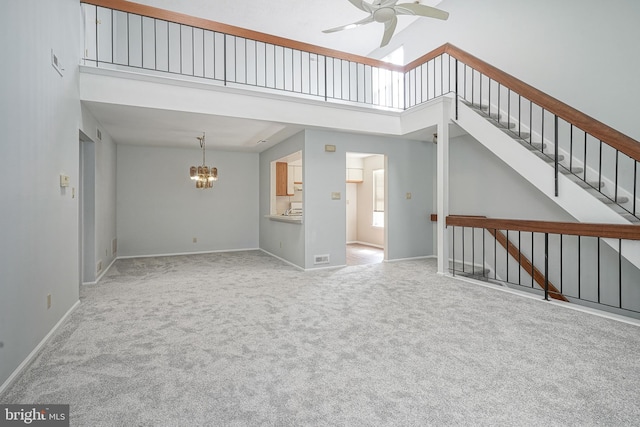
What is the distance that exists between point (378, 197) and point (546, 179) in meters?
5.38

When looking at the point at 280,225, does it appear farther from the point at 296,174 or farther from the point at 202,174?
the point at 296,174

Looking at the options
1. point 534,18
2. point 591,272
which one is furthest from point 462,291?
point 534,18

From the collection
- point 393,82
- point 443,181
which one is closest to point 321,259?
point 443,181

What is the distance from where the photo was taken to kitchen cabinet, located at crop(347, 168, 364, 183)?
9.36 metres

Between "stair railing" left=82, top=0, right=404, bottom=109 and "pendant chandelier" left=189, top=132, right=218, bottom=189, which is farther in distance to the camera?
"pendant chandelier" left=189, top=132, right=218, bottom=189

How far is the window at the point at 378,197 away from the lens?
9133 mm

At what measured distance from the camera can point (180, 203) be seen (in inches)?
303

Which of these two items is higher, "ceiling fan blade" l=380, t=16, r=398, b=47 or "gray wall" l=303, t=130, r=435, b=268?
"ceiling fan blade" l=380, t=16, r=398, b=47

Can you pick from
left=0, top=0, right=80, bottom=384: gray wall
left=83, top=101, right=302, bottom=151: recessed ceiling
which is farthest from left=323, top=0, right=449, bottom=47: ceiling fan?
left=0, top=0, right=80, bottom=384: gray wall

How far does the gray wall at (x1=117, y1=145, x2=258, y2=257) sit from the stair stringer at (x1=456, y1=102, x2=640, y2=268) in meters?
5.24

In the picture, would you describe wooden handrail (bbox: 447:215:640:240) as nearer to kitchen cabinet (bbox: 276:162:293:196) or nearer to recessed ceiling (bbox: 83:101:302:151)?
recessed ceiling (bbox: 83:101:302:151)

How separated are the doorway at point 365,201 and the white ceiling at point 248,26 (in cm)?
281

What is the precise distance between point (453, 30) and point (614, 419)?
23.0 ft

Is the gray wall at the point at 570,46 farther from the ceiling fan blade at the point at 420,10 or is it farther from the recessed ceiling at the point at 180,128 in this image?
the recessed ceiling at the point at 180,128
